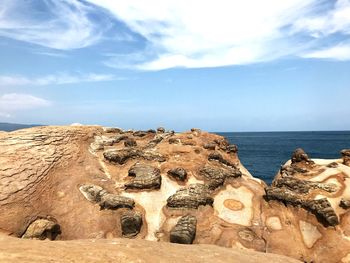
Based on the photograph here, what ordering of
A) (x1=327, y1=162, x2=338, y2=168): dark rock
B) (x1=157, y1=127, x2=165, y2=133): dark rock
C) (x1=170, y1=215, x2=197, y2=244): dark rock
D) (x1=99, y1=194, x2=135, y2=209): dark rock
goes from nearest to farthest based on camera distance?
(x1=170, y1=215, x2=197, y2=244): dark rock
(x1=99, y1=194, x2=135, y2=209): dark rock
(x1=327, y1=162, x2=338, y2=168): dark rock
(x1=157, y1=127, x2=165, y2=133): dark rock

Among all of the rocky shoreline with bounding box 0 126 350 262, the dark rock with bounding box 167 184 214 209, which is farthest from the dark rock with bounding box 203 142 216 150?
the dark rock with bounding box 167 184 214 209

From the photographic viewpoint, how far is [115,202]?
61.9ft

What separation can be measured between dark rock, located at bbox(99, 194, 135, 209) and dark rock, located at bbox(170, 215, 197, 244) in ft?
10.00

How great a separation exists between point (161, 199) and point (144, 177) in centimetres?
182

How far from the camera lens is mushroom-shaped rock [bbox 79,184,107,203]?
19431 mm

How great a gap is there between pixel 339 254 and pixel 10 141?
19.7 meters

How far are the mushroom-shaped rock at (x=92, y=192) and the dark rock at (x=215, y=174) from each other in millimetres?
7143

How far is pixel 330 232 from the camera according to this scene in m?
18.7

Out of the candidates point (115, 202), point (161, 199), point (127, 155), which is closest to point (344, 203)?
point (161, 199)

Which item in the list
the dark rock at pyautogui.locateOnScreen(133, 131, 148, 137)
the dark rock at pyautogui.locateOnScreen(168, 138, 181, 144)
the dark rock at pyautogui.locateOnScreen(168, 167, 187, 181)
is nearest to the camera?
the dark rock at pyautogui.locateOnScreen(168, 167, 187, 181)

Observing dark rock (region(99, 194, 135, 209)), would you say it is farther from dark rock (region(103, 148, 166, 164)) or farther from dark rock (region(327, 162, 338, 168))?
dark rock (region(327, 162, 338, 168))

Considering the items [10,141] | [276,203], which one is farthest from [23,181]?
[276,203]

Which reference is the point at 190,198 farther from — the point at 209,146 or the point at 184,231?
the point at 209,146

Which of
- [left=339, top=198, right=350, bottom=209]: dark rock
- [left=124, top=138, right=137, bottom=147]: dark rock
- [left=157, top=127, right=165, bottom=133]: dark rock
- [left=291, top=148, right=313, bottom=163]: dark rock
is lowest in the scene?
[left=339, top=198, right=350, bottom=209]: dark rock
